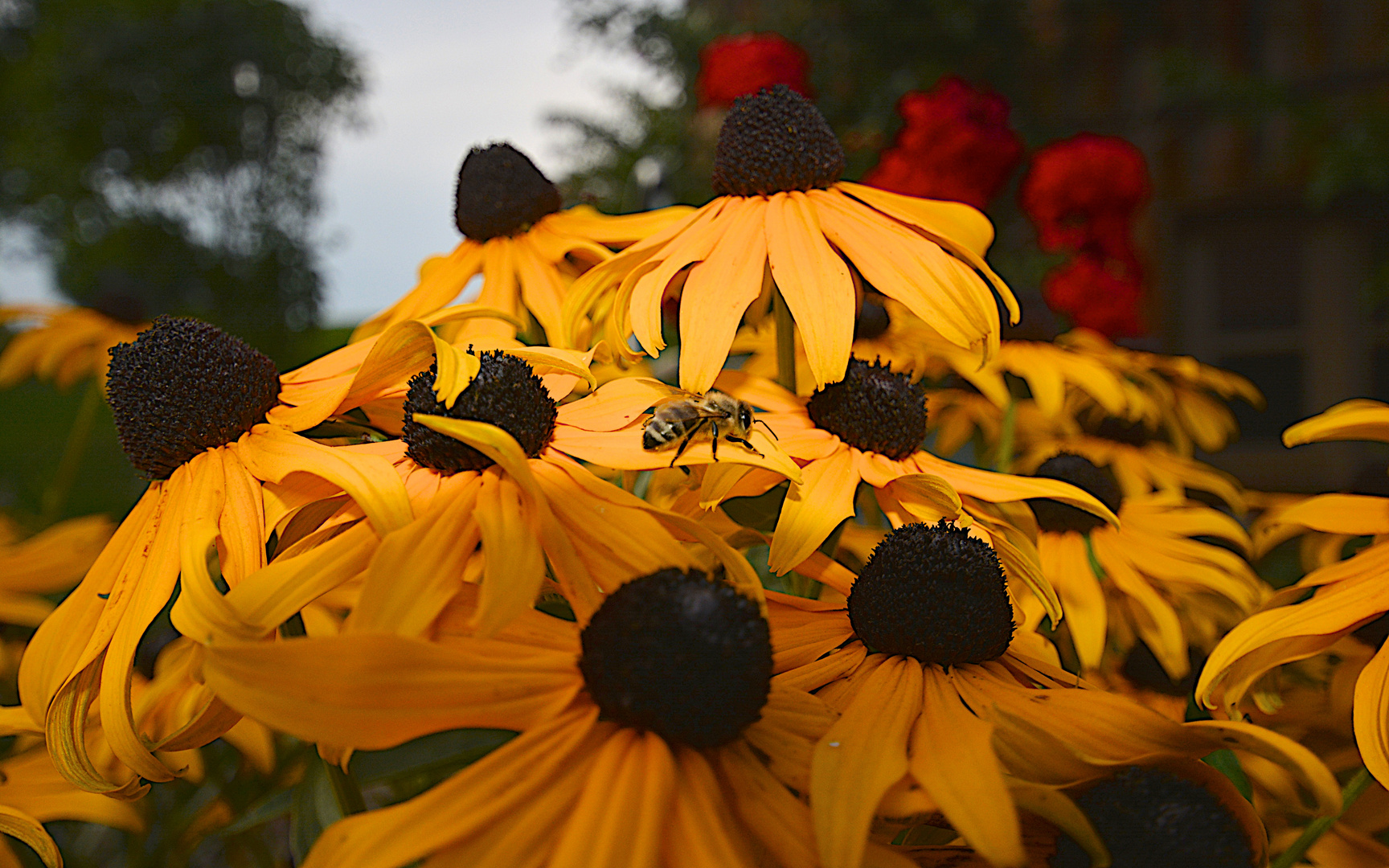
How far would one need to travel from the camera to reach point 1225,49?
122 inches

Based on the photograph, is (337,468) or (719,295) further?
(719,295)

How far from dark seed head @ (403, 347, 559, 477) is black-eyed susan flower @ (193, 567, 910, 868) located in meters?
0.08

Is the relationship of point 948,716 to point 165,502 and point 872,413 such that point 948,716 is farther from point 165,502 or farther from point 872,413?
point 165,502

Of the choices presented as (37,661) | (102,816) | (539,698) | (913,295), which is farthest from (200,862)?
(913,295)

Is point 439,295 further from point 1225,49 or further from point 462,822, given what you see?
point 1225,49

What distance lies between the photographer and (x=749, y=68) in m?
1.89

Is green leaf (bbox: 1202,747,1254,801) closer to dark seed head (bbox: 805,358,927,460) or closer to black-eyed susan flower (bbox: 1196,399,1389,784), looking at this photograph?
black-eyed susan flower (bbox: 1196,399,1389,784)

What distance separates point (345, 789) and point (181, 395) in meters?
0.23

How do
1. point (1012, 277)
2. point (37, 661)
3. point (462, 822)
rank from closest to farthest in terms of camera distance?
point (462, 822), point (37, 661), point (1012, 277)

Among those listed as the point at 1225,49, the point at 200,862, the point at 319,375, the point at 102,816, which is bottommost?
the point at 200,862

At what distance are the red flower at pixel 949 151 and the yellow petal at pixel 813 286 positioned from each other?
1.10 m

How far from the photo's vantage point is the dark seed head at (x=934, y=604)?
431mm

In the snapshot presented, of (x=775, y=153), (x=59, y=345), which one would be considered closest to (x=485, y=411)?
(x=775, y=153)

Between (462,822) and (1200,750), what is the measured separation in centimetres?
30
